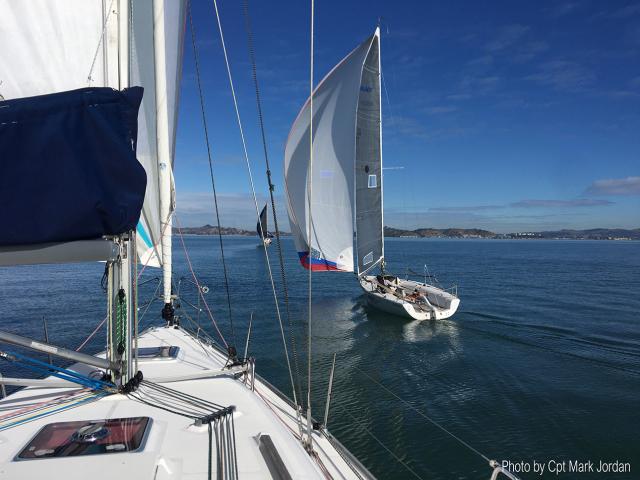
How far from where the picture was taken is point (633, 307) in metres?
21.1

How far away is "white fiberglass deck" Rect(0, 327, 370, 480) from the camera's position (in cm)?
266

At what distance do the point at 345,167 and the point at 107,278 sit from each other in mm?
19221

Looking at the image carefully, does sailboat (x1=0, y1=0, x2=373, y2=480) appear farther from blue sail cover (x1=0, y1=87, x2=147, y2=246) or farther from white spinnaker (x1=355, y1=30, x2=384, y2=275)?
white spinnaker (x1=355, y1=30, x2=384, y2=275)

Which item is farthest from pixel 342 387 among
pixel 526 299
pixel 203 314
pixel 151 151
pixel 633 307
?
pixel 633 307

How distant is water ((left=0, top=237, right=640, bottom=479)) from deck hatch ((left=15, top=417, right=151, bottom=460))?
5.11 metres

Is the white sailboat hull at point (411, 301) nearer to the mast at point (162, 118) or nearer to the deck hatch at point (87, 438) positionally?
the mast at point (162, 118)

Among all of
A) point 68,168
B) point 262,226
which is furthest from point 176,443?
point 262,226

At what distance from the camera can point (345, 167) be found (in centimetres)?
2209

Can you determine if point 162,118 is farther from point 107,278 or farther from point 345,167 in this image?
point 345,167

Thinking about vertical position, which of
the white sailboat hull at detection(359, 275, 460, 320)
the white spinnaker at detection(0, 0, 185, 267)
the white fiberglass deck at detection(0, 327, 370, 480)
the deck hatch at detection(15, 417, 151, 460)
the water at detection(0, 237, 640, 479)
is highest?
the white spinnaker at detection(0, 0, 185, 267)

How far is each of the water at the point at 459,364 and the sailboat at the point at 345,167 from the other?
11.1 ft

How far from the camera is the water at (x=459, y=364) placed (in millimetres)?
7781

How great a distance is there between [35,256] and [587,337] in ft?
59.5

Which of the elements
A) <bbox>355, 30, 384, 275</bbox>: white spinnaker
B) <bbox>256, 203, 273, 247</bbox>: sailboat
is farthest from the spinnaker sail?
<bbox>355, 30, 384, 275</bbox>: white spinnaker
